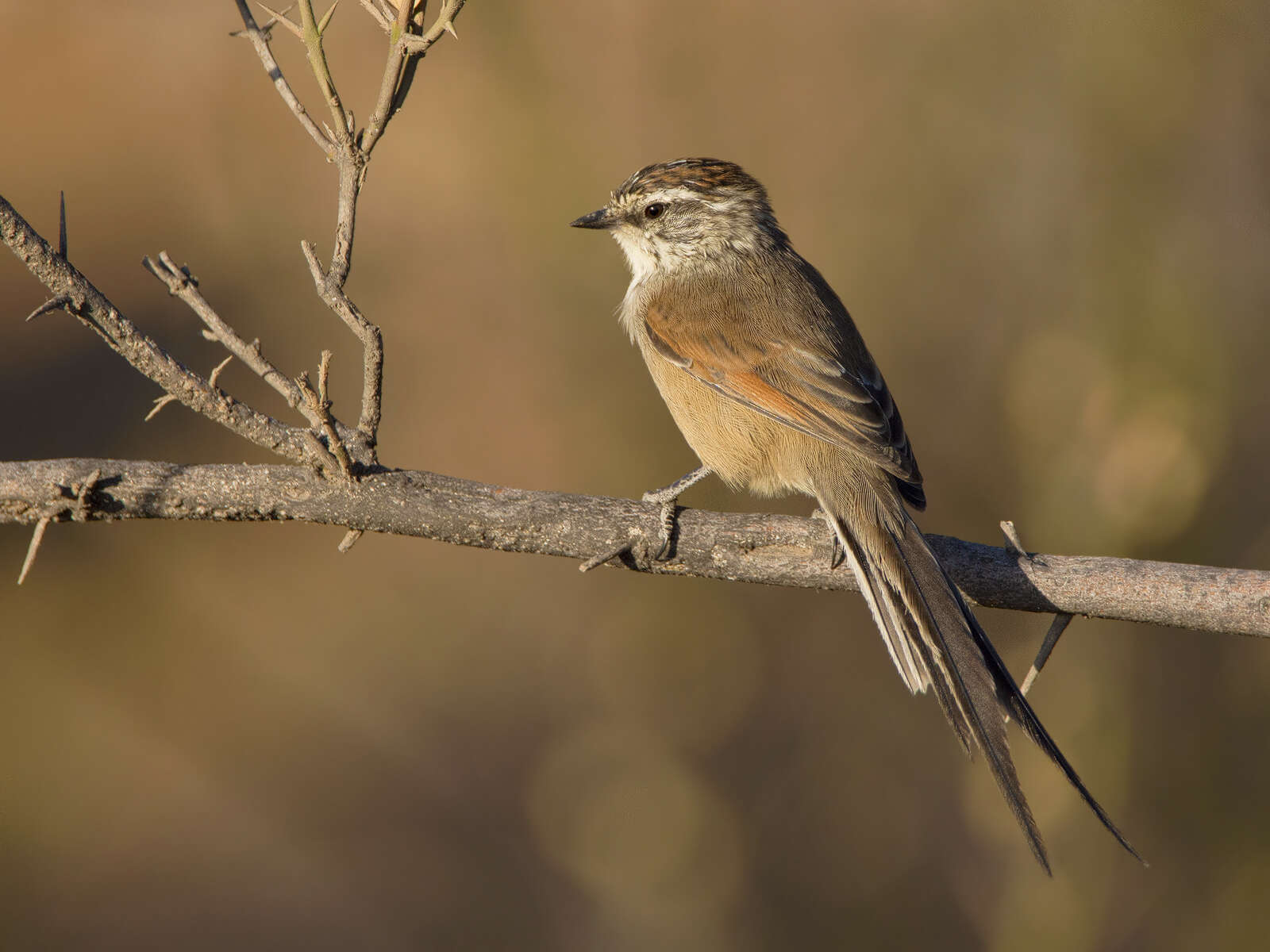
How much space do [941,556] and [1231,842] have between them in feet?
8.74

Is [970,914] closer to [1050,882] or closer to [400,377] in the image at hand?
[1050,882]

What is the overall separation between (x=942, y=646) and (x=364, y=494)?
66.9 inches

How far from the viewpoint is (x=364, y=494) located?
2793mm

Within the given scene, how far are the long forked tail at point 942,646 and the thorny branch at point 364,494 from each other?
0.53 ft

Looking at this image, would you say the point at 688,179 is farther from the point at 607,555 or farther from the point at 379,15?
the point at 607,555

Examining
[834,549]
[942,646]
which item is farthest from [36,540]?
[942,646]

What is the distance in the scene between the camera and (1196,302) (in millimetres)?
5012

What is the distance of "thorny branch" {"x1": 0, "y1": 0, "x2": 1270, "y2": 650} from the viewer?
2.57 meters

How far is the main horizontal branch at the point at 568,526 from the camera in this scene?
8.66ft

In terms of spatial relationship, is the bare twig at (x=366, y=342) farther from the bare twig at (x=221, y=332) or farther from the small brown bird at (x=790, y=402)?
the small brown bird at (x=790, y=402)

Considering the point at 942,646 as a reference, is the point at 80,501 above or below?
above

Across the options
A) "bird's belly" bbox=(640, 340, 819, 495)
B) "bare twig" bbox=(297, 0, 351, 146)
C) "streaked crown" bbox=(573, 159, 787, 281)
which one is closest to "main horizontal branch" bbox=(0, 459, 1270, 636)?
"bird's belly" bbox=(640, 340, 819, 495)

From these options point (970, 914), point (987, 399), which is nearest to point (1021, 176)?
point (987, 399)

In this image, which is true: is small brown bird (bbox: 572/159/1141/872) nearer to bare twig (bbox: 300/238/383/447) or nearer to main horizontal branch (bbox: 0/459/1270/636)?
main horizontal branch (bbox: 0/459/1270/636)
